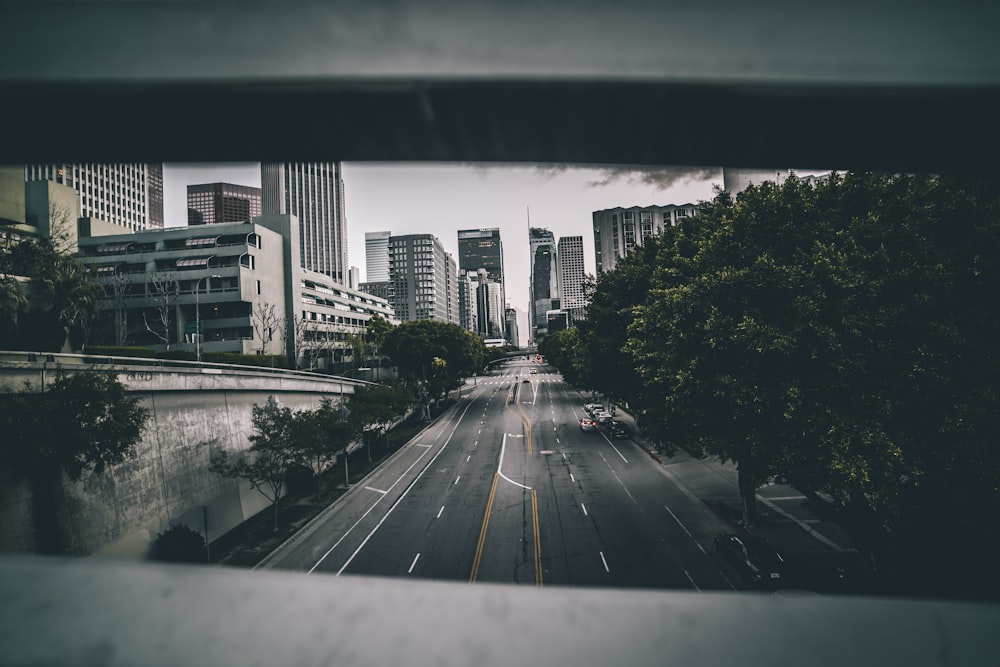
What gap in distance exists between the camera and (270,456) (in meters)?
22.1

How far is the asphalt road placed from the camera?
51.3 ft

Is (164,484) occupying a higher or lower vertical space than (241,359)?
lower

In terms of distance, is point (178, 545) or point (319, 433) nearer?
point (178, 545)

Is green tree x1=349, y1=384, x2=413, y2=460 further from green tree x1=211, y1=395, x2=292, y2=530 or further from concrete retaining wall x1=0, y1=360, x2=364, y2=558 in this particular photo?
green tree x1=211, y1=395, x2=292, y2=530

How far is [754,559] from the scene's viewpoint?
1457 cm

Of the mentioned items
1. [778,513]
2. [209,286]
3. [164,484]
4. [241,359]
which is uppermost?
[209,286]

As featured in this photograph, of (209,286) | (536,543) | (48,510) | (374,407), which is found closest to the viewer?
(48,510)

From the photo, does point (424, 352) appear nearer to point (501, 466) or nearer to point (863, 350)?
point (501, 466)

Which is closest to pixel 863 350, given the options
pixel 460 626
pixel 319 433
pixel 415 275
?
pixel 460 626

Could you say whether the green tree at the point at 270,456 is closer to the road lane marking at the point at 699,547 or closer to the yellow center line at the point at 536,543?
the yellow center line at the point at 536,543

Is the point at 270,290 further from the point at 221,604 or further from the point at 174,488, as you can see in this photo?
the point at 221,604

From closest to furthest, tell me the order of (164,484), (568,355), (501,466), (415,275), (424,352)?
(164,484)
(501,466)
(424,352)
(568,355)
(415,275)

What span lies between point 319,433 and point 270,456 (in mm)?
2550

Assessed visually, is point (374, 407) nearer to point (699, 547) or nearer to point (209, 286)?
point (699, 547)
